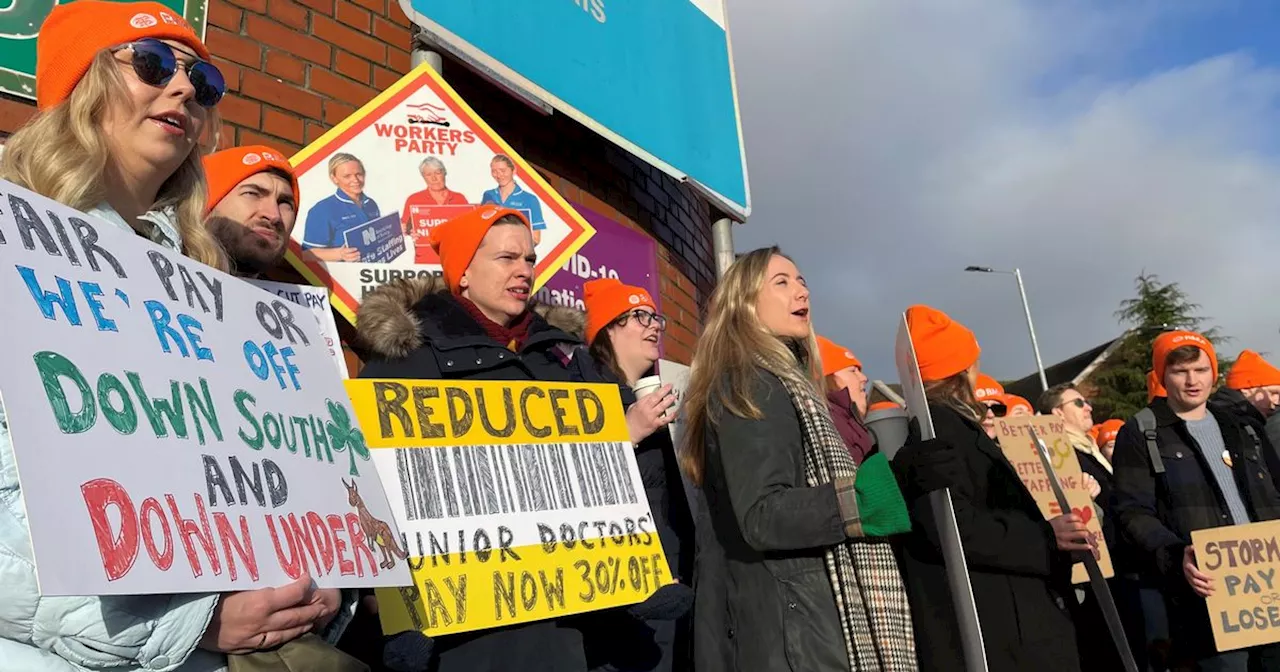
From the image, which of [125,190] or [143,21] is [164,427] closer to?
[125,190]

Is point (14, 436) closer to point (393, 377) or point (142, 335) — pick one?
point (142, 335)

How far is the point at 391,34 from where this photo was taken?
3664mm

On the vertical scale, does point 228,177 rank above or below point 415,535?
above

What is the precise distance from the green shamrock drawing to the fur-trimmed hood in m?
0.69

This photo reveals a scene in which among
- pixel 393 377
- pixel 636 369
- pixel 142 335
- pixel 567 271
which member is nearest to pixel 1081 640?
pixel 636 369

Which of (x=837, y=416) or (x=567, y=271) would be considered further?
Answer: (x=567, y=271)

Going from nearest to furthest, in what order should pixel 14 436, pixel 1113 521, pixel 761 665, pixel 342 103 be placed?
1. pixel 14 436
2. pixel 761 665
3. pixel 342 103
4. pixel 1113 521

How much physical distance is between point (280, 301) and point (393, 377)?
0.71 m

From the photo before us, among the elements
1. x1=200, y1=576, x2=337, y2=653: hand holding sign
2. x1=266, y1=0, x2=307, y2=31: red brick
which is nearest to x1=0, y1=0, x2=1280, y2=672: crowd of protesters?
x1=200, y1=576, x2=337, y2=653: hand holding sign

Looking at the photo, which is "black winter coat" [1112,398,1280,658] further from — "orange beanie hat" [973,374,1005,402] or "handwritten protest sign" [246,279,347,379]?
"handwritten protest sign" [246,279,347,379]

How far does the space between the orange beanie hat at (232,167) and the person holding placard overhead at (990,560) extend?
198cm

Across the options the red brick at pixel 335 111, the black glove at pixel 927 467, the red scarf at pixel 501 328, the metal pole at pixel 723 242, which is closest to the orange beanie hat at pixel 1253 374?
the metal pole at pixel 723 242

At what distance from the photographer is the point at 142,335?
1392 mm

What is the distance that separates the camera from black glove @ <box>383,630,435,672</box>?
1.86 metres
